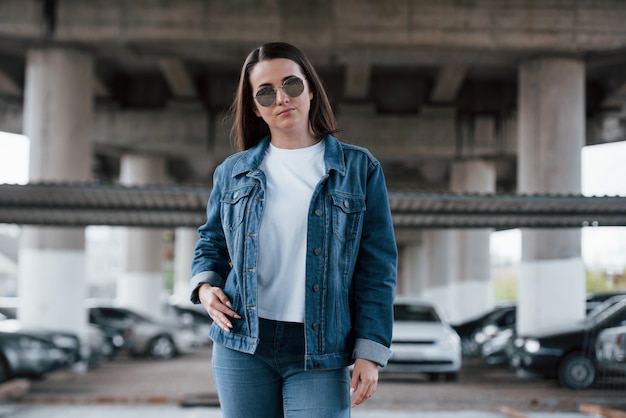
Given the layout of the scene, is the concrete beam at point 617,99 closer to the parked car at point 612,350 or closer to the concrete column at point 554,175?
the concrete column at point 554,175

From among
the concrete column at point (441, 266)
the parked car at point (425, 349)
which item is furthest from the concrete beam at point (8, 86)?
the concrete column at point (441, 266)

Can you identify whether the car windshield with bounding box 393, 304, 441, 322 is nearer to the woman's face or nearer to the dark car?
the dark car

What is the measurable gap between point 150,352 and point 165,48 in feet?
25.1

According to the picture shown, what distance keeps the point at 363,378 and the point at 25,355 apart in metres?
12.1

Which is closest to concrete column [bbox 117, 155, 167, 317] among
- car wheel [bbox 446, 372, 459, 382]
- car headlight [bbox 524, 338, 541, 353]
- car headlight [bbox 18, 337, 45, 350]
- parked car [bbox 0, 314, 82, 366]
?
parked car [bbox 0, 314, 82, 366]

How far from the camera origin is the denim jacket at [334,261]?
255cm

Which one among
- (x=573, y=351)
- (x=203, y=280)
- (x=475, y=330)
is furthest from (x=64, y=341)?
(x=203, y=280)

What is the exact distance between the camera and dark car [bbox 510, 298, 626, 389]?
45.6 ft

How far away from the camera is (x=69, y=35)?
19.4 metres

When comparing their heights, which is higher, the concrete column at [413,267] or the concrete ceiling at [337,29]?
the concrete ceiling at [337,29]

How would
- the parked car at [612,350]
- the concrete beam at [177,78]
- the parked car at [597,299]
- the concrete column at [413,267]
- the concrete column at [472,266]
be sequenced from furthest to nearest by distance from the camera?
the concrete column at [413,267] → the concrete column at [472,266] → the concrete beam at [177,78] → the parked car at [597,299] → the parked car at [612,350]

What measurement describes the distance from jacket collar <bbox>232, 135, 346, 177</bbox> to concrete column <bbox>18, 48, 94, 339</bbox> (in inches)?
687

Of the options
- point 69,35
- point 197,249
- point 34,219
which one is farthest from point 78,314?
point 197,249

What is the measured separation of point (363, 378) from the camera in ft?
8.38
